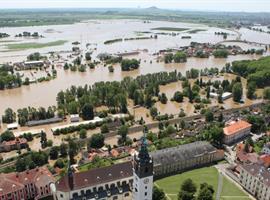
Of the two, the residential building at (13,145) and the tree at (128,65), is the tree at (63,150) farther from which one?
the tree at (128,65)

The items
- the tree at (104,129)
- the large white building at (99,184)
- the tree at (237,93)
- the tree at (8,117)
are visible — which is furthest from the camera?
the tree at (237,93)

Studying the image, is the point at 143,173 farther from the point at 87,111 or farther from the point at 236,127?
the point at 87,111

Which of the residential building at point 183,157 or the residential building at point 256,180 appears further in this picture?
the residential building at point 183,157

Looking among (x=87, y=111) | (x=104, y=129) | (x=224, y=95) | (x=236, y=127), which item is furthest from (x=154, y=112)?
(x=224, y=95)

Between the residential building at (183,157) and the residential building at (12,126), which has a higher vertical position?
the residential building at (183,157)

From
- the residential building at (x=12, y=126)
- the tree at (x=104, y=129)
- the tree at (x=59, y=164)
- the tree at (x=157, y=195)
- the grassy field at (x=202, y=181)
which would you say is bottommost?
the grassy field at (x=202, y=181)

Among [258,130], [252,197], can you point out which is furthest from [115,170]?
[258,130]

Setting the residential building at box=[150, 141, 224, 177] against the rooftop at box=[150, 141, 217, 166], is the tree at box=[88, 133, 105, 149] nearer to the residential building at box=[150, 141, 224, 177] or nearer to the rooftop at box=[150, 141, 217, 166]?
the rooftop at box=[150, 141, 217, 166]

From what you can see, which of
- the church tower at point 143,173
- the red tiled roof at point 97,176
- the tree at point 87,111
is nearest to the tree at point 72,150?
the red tiled roof at point 97,176
